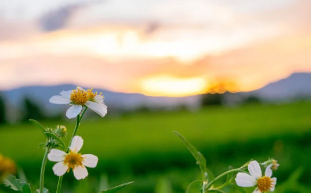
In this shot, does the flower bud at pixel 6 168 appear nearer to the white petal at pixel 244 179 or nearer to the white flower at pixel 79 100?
the white flower at pixel 79 100

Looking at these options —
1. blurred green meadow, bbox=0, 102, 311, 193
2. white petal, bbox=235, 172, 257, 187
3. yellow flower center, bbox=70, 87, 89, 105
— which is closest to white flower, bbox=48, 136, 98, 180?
yellow flower center, bbox=70, 87, 89, 105

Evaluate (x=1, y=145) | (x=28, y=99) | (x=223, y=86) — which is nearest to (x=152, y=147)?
(x=1, y=145)

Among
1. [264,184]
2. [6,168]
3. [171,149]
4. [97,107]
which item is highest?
[171,149]

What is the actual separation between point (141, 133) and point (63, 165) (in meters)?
7.24

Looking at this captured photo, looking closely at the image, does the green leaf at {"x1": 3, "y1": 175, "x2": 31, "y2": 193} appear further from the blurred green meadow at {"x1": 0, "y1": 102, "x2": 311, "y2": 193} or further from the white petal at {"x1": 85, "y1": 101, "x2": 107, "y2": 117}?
the blurred green meadow at {"x1": 0, "y1": 102, "x2": 311, "y2": 193}

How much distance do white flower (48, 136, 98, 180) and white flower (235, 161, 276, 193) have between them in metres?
0.26

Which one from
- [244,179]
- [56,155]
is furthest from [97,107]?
[244,179]

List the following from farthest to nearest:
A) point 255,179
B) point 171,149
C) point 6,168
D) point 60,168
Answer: point 171,149 → point 255,179 → point 60,168 → point 6,168

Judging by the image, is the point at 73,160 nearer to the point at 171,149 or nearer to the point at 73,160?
the point at 73,160

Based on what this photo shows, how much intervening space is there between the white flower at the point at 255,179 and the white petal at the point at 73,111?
12.1 inches

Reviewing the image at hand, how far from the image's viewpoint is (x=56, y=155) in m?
0.72

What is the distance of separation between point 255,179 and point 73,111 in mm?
353

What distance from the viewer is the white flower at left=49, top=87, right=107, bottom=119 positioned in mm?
805

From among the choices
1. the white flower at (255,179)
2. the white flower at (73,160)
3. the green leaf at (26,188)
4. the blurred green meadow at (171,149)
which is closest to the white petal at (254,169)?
the white flower at (255,179)
